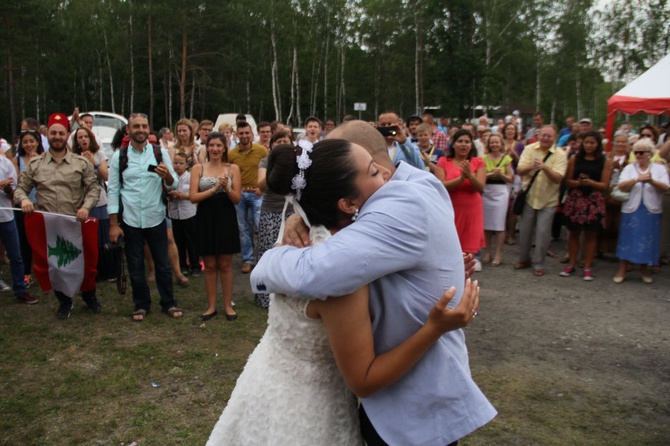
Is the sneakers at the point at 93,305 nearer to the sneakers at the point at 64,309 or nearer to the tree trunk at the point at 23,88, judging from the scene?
Result: the sneakers at the point at 64,309

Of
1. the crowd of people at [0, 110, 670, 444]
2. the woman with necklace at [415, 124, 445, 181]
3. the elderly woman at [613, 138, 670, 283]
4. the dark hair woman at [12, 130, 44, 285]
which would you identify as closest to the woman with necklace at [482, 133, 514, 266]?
the crowd of people at [0, 110, 670, 444]

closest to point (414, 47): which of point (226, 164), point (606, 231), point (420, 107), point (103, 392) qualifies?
point (420, 107)

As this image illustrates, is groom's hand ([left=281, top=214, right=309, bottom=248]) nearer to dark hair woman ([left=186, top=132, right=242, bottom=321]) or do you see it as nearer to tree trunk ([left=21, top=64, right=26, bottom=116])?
dark hair woman ([left=186, top=132, right=242, bottom=321])

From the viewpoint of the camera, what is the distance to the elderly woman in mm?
7221

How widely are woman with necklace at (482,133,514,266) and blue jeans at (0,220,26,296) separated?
6.25 m

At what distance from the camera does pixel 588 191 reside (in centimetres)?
755

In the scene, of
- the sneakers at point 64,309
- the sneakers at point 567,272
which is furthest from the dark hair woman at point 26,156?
the sneakers at point 567,272

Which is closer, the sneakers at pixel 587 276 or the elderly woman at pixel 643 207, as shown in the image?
the elderly woman at pixel 643 207

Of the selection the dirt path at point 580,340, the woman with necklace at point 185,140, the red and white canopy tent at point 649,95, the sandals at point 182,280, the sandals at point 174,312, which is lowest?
the dirt path at point 580,340

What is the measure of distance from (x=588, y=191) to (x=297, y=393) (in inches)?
265

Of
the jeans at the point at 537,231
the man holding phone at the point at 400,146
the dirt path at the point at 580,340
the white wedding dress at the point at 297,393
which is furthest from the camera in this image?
the jeans at the point at 537,231

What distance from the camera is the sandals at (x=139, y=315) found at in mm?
5750

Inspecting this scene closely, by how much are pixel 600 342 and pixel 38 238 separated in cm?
564

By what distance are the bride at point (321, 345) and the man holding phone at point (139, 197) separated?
385cm
